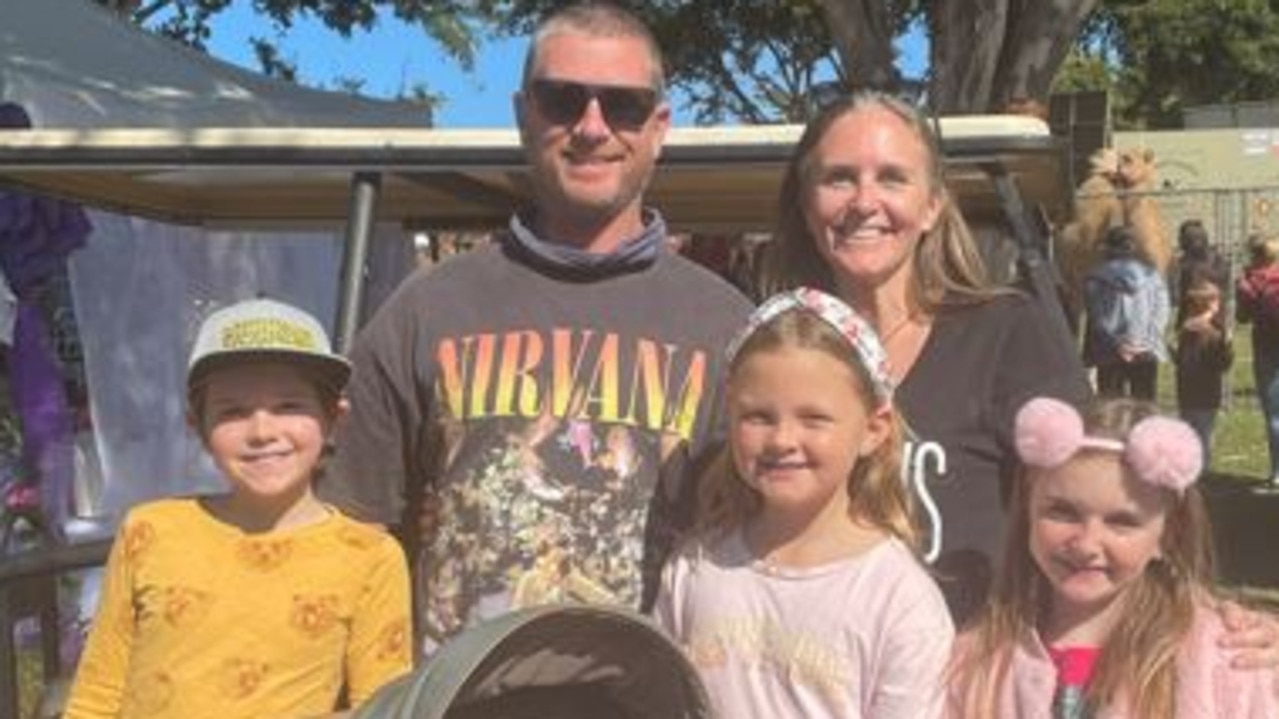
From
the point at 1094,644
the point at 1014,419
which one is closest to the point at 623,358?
the point at 1014,419

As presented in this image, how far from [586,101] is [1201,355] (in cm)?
1169

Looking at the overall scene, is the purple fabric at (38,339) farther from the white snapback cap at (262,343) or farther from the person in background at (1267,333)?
the person in background at (1267,333)

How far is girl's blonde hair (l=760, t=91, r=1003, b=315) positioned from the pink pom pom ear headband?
0.26m

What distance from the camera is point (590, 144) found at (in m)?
2.69

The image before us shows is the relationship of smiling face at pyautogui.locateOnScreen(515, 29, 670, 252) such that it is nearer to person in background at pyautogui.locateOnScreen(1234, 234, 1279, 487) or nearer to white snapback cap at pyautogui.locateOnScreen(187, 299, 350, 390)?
white snapback cap at pyautogui.locateOnScreen(187, 299, 350, 390)

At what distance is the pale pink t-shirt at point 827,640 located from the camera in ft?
8.07

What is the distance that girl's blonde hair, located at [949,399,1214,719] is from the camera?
253 cm

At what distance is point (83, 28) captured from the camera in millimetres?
9625

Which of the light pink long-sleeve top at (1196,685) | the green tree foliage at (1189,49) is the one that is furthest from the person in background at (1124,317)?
the green tree foliage at (1189,49)

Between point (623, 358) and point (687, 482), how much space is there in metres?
0.20

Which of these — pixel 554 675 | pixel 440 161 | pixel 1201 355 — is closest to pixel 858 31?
pixel 1201 355

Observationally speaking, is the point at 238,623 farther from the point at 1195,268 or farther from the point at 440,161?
the point at 1195,268

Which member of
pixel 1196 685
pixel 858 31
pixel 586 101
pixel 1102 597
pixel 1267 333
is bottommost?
pixel 1196 685

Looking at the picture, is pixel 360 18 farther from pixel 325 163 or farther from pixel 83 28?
pixel 325 163
